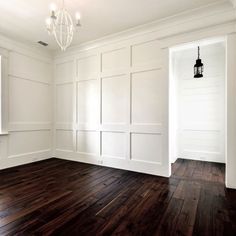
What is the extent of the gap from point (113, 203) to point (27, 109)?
3301mm

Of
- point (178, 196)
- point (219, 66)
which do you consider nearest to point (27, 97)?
point (178, 196)

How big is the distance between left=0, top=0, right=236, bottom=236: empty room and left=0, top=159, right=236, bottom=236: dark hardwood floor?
0.06 feet

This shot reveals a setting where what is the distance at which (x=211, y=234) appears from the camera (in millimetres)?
1609

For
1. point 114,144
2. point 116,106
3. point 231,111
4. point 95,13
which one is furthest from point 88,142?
point 231,111

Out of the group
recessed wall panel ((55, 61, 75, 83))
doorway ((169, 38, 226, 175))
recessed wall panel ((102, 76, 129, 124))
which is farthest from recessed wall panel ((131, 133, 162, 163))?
recessed wall panel ((55, 61, 75, 83))

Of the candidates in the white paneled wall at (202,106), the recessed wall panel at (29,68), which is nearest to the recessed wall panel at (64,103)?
the recessed wall panel at (29,68)

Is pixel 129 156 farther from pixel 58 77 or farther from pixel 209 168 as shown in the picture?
pixel 58 77

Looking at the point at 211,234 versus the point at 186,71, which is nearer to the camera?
the point at 211,234

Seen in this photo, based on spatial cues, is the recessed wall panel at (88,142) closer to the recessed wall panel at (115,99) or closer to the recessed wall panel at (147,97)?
the recessed wall panel at (115,99)

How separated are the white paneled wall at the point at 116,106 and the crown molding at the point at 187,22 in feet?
0.57

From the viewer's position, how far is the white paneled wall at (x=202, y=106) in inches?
168

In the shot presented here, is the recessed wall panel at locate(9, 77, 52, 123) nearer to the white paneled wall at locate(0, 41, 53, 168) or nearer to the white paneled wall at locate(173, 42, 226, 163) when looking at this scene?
the white paneled wall at locate(0, 41, 53, 168)

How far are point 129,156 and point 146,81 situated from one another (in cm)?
166

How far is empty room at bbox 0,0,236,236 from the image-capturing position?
6.58 ft
